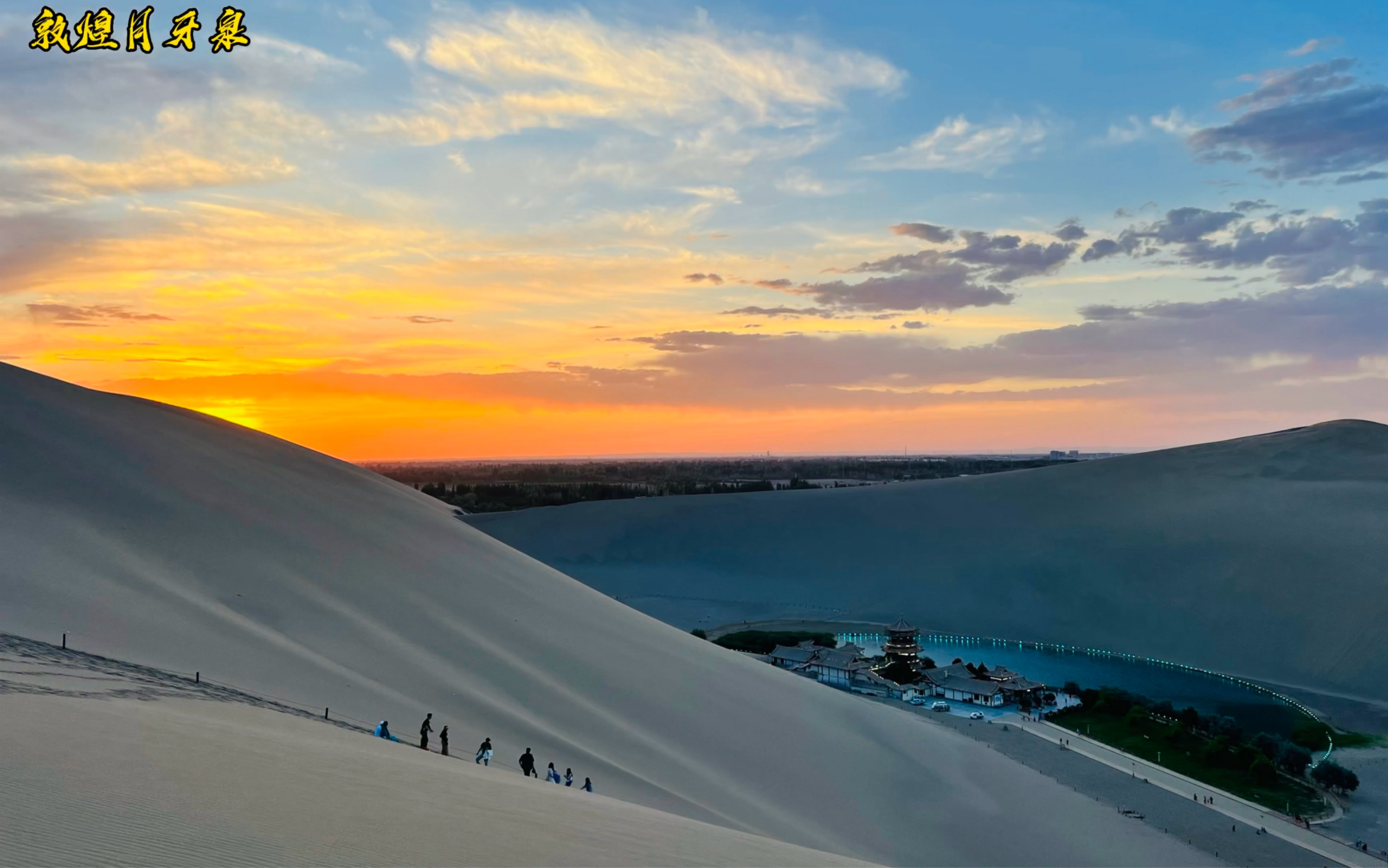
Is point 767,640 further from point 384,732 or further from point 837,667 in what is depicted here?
point 384,732

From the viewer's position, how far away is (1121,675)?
36.7 meters

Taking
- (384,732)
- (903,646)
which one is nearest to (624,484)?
(903,646)

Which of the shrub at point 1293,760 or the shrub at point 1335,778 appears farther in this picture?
the shrub at point 1293,760

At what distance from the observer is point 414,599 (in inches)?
670

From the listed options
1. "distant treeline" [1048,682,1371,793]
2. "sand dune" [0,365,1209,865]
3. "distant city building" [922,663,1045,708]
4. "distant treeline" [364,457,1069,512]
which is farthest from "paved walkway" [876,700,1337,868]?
"distant treeline" [364,457,1069,512]

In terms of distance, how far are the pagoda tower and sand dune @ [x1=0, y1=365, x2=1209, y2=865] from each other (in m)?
14.0

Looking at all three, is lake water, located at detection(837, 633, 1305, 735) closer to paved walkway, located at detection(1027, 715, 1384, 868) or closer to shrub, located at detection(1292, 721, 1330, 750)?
shrub, located at detection(1292, 721, 1330, 750)

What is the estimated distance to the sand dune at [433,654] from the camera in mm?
11625

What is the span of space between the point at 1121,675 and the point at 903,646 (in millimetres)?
9187

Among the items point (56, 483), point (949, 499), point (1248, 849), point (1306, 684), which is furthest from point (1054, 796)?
point (949, 499)

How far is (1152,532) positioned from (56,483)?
1975 inches

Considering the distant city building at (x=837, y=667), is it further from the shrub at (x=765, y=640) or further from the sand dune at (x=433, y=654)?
the sand dune at (x=433, y=654)

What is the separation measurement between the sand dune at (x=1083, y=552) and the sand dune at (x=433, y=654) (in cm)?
2598

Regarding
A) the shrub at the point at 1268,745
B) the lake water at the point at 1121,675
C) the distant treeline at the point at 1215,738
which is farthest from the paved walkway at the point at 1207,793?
the lake water at the point at 1121,675
